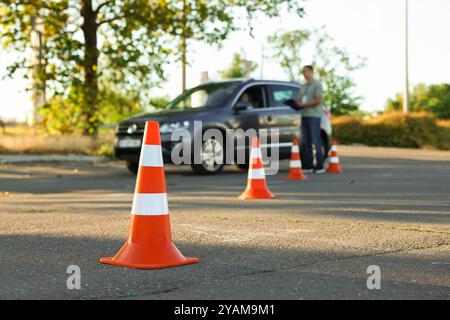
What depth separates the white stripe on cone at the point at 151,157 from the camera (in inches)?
208

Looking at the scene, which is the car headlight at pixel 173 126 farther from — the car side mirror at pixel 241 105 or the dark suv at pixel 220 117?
the car side mirror at pixel 241 105

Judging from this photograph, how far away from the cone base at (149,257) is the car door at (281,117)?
10404 millimetres

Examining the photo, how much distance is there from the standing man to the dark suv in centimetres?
71

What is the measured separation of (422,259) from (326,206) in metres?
3.41

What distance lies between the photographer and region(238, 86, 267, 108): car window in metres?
15.4

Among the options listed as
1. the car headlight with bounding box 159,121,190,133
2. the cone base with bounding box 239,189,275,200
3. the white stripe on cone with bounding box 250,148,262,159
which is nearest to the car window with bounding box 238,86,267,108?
the car headlight with bounding box 159,121,190,133

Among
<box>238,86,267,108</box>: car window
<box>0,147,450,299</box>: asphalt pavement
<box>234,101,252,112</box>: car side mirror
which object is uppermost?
<box>238,86,267,108</box>: car window

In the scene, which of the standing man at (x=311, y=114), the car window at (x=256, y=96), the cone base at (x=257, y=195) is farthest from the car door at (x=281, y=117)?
the cone base at (x=257, y=195)

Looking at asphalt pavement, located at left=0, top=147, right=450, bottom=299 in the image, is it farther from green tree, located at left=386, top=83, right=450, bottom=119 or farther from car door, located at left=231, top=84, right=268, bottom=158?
green tree, located at left=386, top=83, right=450, bottom=119

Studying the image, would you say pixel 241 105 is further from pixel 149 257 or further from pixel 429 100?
pixel 429 100

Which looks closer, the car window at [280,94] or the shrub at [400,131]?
the car window at [280,94]

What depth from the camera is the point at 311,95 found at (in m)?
14.8

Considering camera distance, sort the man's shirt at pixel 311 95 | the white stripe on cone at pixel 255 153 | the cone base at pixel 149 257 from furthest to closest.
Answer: the man's shirt at pixel 311 95
the white stripe on cone at pixel 255 153
the cone base at pixel 149 257

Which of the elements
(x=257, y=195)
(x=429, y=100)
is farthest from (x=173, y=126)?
(x=429, y=100)
